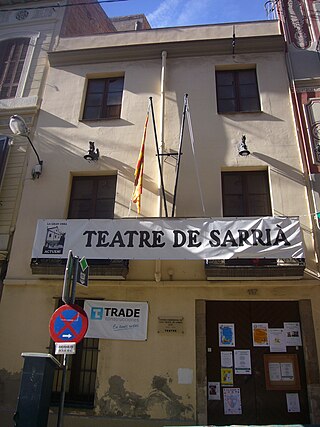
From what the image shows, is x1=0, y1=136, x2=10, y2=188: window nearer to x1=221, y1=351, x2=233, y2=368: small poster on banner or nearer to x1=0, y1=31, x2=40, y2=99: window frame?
x1=0, y1=31, x2=40, y2=99: window frame

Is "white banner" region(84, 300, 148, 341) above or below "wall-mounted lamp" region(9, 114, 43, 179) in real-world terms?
below

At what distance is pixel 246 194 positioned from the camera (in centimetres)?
940

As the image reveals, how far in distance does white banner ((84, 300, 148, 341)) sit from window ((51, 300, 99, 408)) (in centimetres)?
38

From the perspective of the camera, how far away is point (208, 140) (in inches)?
392

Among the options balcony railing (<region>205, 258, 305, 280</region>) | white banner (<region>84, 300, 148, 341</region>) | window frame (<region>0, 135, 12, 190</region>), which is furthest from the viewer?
window frame (<region>0, 135, 12, 190</region>)

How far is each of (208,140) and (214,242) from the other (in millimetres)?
3500

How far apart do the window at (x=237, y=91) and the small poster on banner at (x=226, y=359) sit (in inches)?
265

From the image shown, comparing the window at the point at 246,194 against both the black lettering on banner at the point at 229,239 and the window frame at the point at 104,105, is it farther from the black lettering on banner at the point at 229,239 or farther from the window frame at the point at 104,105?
the window frame at the point at 104,105

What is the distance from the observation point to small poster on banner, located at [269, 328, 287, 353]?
798cm

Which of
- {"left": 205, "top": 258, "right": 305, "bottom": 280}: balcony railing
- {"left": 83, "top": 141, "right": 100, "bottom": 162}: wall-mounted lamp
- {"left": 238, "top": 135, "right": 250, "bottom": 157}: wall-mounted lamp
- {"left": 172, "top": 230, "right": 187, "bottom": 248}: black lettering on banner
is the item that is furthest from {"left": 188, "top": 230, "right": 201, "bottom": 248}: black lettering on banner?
{"left": 83, "top": 141, "right": 100, "bottom": 162}: wall-mounted lamp

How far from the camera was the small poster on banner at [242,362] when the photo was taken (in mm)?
7883

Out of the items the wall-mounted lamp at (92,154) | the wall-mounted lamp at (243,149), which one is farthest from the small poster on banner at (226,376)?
the wall-mounted lamp at (92,154)

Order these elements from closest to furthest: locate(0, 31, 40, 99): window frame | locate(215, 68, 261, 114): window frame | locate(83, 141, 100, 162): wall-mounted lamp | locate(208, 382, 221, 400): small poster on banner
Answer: locate(208, 382, 221, 400): small poster on banner → locate(83, 141, 100, 162): wall-mounted lamp → locate(215, 68, 261, 114): window frame → locate(0, 31, 40, 99): window frame

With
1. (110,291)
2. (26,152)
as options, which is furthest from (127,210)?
(26,152)
